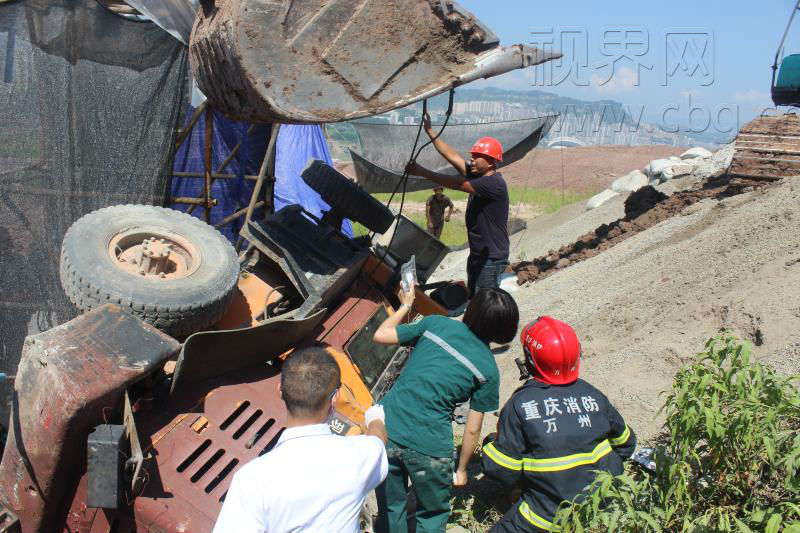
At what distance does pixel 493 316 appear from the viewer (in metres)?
2.99

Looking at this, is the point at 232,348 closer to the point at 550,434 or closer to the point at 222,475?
the point at 222,475

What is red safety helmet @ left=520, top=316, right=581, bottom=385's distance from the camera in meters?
2.76

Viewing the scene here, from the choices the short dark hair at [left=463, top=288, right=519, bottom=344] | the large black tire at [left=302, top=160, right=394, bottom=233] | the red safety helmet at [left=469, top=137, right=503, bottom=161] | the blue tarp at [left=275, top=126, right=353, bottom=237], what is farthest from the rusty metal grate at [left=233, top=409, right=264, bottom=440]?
the blue tarp at [left=275, top=126, right=353, bottom=237]

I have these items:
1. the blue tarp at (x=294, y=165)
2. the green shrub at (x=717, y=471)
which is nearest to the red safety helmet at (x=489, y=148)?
the green shrub at (x=717, y=471)

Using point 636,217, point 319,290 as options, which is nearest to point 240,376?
point 319,290

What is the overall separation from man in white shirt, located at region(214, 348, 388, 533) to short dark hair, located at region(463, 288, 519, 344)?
0.98m

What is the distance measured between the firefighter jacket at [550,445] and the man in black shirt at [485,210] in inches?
103

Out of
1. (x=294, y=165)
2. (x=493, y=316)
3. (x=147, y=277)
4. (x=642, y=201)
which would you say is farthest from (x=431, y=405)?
(x=642, y=201)

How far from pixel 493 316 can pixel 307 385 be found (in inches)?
45.3

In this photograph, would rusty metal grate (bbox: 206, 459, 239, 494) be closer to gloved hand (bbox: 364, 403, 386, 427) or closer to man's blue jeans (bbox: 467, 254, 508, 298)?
gloved hand (bbox: 364, 403, 386, 427)

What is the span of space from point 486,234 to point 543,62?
1.71 metres

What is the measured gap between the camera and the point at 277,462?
1.93 meters

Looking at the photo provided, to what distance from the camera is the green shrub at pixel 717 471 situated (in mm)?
2562

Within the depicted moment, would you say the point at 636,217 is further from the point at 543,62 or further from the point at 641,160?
the point at 641,160
